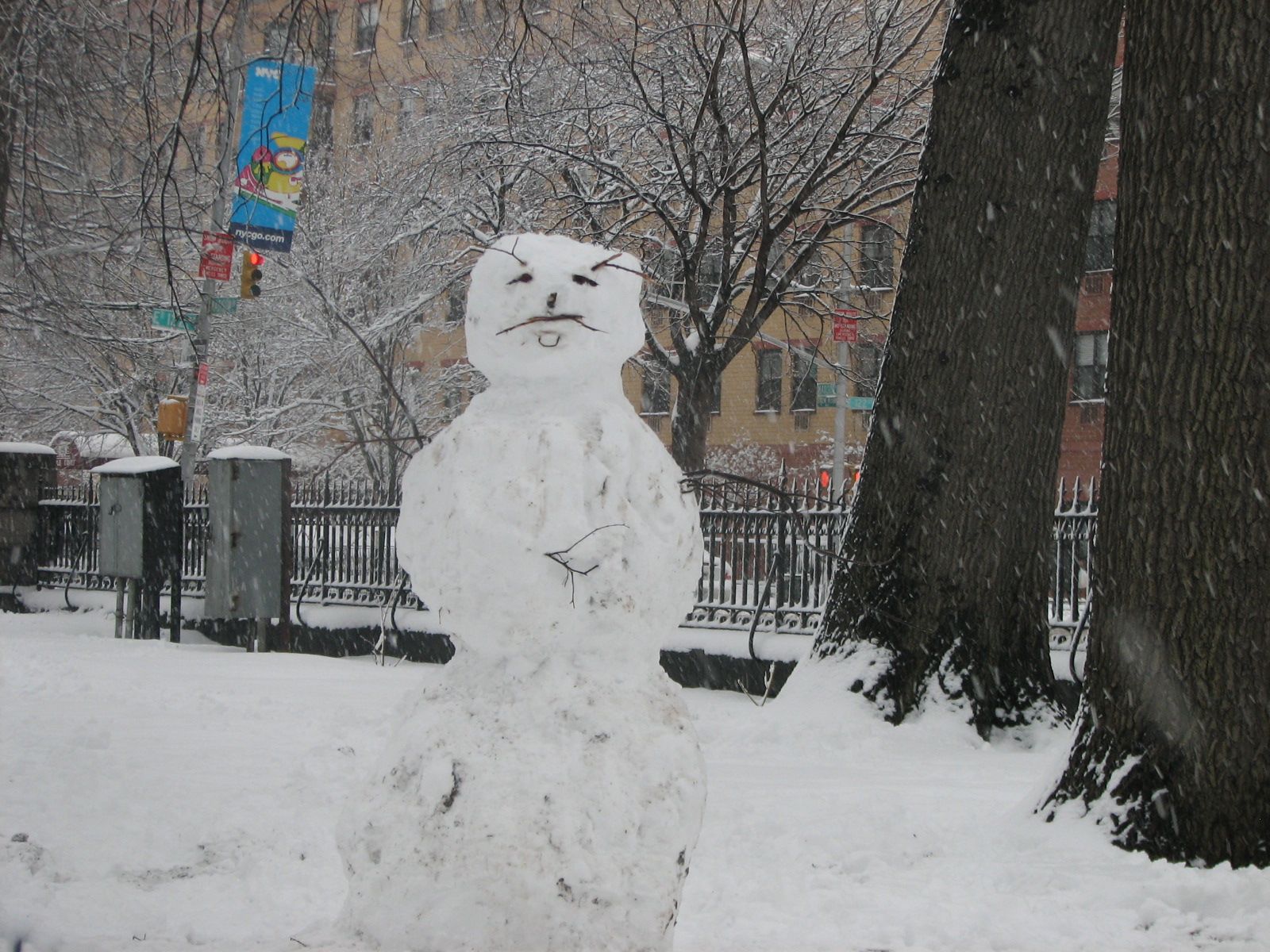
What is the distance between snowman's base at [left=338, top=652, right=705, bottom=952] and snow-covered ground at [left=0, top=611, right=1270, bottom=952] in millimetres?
422

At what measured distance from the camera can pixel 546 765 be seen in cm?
329

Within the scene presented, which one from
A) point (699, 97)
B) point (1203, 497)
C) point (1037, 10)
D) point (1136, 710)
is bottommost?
point (1136, 710)

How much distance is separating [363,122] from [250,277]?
9.36 m

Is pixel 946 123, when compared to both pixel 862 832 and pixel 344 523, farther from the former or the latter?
pixel 344 523

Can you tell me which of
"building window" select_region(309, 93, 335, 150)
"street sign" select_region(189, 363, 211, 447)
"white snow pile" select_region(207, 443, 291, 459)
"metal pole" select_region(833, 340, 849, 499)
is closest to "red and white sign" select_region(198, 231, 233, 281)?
"street sign" select_region(189, 363, 211, 447)

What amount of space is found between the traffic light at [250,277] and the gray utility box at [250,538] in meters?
5.42

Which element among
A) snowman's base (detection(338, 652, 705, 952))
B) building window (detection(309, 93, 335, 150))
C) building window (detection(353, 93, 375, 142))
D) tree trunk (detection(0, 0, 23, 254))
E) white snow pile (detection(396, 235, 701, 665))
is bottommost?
snowman's base (detection(338, 652, 705, 952))

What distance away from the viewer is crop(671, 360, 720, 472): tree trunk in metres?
16.2

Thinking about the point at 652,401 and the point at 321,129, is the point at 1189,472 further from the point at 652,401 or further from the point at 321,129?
the point at 652,401

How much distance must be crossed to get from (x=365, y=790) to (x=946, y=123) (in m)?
5.75

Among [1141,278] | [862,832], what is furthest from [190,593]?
[1141,278]

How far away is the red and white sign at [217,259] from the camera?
→ 47.4ft

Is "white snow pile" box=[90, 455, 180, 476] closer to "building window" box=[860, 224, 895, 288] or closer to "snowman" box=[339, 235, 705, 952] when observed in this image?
"building window" box=[860, 224, 895, 288]

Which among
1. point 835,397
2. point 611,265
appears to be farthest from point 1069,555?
point 835,397
